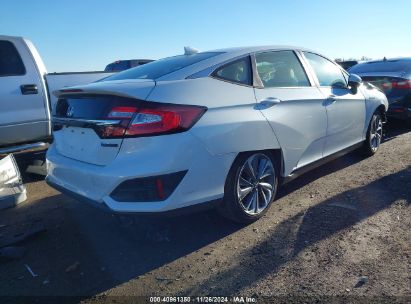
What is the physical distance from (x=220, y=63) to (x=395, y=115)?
17.5ft

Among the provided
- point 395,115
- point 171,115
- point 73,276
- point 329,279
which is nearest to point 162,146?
point 171,115

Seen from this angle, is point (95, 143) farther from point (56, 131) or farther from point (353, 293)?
point (353, 293)

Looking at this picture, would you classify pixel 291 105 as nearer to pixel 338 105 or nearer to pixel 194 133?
pixel 338 105

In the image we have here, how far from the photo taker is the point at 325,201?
13.6 feet

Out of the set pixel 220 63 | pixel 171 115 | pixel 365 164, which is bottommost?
pixel 365 164

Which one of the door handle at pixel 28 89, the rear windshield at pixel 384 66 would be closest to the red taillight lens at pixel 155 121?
the door handle at pixel 28 89

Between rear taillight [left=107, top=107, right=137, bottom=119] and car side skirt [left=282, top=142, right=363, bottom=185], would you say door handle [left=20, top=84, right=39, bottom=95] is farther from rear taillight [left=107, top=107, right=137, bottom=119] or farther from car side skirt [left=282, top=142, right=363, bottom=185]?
car side skirt [left=282, top=142, right=363, bottom=185]

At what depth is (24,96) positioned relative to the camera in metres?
5.26

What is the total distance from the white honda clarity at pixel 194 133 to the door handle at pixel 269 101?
0.01m

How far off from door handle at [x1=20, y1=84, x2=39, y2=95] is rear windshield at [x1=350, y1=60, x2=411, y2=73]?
21.1 ft

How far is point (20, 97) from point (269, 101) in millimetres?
3578

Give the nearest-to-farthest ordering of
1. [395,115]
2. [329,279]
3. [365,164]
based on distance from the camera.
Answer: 1. [329,279]
2. [365,164]
3. [395,115]

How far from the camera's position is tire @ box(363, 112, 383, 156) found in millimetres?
5609

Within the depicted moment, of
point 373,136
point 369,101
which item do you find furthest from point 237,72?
point 373,136
